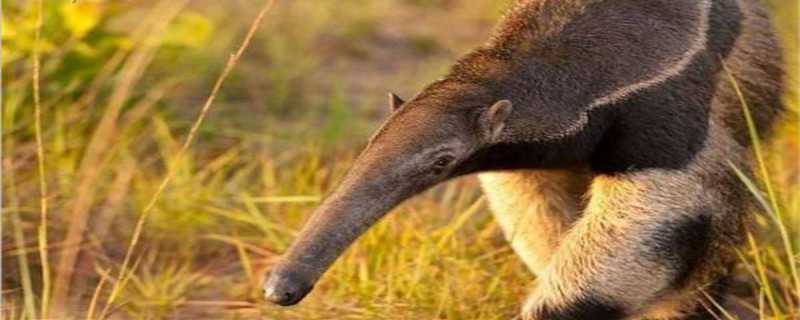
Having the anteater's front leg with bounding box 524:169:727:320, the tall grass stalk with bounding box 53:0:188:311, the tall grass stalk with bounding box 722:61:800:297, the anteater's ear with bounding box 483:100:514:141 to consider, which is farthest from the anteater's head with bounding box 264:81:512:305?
the tall grass stalk with bounding box 53:0:188:311

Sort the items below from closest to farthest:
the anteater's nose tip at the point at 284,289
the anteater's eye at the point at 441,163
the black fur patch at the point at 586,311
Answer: the anteater's nose tip at the point at 284,289 < the anteater's eye at the point at 441,163 < the black fur patch at the point at 586,311

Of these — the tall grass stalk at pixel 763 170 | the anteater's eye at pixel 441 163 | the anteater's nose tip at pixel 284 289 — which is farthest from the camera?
the tall grass stalk at pixel 763 170

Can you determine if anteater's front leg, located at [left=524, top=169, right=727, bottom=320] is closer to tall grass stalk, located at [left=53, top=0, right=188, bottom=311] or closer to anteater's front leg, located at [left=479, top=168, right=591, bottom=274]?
anteater's front leg, located at [left=479, top=168, right=591, bottom=274]

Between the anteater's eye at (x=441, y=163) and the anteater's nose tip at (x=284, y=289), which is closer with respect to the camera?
the anteater's nose tip at (x=284, y=289)

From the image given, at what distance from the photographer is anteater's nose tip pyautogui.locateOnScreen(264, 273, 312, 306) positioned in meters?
4.14

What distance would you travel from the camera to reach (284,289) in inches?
163

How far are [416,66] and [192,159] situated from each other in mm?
2502

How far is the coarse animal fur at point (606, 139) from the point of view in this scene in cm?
443

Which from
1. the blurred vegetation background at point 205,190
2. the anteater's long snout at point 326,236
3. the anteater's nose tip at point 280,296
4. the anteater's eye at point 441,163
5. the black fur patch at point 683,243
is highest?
the anteater's eye at point 441,163

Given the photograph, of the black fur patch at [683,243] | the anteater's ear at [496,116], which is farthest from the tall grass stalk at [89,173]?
the black fur patch at [683,243]

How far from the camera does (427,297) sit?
17.5 ft

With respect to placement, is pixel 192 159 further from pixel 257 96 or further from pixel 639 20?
pixel 639 20

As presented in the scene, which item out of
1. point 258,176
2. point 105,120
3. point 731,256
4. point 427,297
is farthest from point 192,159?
point 731,256

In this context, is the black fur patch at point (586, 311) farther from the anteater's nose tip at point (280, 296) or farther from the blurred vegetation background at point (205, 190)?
the anteater's nose tip at point (280, 296)
